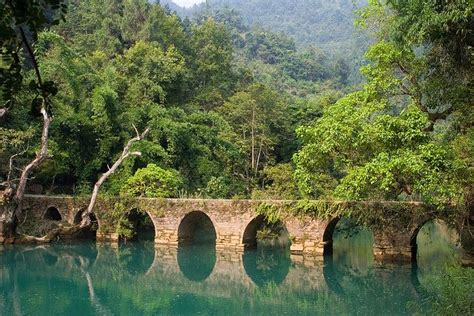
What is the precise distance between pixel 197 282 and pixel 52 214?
11.1 m

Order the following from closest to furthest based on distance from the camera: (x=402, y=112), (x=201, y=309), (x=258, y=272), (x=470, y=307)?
(x=470, y=307) < (x=201, y=309) < (x=402, y=112) < (x=258, y=272)

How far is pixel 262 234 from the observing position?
2252cm

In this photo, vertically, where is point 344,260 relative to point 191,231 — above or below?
below

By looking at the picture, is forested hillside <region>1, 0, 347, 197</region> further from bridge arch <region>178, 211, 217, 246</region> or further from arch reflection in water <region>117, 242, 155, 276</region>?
arch reflection in water <region>117, 242, 155, 276</region>

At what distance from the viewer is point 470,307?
6.37 metres

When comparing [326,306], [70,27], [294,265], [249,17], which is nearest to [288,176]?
[294,265]

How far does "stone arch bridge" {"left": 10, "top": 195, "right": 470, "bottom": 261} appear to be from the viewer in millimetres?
17141

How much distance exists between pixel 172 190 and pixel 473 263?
11939mm

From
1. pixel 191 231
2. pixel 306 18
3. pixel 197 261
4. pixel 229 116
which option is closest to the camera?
pixel 197 261

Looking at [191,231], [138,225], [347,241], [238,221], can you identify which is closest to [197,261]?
[238,221]

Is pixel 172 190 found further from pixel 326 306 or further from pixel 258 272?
pixel 326 306

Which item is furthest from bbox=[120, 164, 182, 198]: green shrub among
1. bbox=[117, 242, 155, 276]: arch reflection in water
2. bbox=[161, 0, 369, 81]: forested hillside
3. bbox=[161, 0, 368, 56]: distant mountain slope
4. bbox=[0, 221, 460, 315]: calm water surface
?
bbox=[161, 0, 368, 56]: distant mountain slope

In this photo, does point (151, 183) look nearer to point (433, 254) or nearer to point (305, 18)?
point (433, 254)

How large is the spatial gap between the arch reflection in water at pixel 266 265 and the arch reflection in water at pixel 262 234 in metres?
0.43
